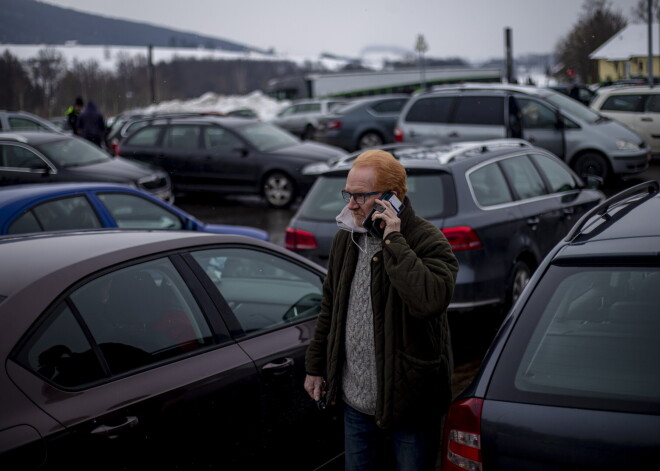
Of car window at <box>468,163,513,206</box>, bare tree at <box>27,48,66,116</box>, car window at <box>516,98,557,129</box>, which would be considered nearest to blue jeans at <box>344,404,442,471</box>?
car window at <box>468,163,513,206</box>

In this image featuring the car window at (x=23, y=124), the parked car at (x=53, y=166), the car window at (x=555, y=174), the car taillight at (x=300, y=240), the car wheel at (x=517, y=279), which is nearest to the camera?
the car wheel at (x=517, y=279)

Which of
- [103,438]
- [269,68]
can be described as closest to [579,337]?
[103,438]

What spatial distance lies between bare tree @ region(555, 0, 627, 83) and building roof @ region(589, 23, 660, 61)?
Result: 80 centimetres

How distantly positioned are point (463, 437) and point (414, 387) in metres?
0.29

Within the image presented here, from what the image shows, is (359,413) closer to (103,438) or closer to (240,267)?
(103,438)

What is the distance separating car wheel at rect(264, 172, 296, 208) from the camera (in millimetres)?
14578

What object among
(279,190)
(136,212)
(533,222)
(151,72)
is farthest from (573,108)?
(151,72)

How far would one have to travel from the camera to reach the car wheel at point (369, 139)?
70.9ft

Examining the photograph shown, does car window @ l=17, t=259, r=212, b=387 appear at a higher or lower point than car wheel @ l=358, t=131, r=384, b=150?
lower

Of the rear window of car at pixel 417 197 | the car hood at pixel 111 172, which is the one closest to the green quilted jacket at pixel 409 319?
the rear window of car at pixel 417 197

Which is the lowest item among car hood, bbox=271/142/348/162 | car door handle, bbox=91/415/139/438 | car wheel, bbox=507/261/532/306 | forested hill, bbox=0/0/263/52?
car wheel, bbox=507/261/532/306

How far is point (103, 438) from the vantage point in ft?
9.27

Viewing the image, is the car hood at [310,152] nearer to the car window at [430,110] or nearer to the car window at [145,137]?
the car window at [430,110]

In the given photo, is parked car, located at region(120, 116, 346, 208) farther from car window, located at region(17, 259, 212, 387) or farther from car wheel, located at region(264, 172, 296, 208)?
car window, located at region(17, 259, 212, 387)
